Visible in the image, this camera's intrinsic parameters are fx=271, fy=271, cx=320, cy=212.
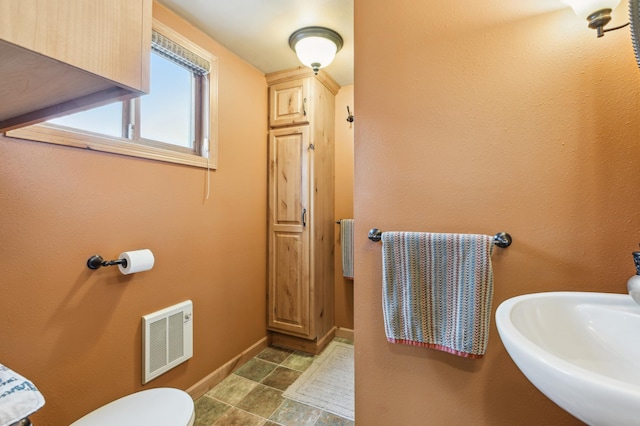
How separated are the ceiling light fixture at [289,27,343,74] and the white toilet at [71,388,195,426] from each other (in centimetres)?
201

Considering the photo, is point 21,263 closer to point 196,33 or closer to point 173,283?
point 173,283

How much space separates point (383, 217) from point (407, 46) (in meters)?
0.71

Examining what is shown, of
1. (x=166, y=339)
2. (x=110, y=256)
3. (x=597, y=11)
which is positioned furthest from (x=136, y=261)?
(x=597, y=11)

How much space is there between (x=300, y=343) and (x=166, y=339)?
1127 millimetres

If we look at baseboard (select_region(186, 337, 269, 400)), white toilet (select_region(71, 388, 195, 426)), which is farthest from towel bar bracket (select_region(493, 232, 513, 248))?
baseboard (select_region(186, 337, 269, 400))

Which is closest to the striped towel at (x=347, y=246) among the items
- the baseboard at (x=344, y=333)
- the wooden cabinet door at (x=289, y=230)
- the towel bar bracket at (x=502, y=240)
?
the wooden cabinet door at (x=289, y=230)

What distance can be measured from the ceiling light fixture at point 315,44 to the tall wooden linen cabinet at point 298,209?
0.38 meters

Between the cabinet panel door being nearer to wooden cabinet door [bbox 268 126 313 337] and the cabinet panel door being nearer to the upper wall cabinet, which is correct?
the upper wall cabinet

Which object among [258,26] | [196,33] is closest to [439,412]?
[258,26]

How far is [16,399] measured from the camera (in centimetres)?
56

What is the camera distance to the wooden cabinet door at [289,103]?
2.24 meters

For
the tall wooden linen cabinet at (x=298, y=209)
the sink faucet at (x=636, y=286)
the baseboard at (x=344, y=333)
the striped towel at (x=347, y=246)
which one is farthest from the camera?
the baseboard at (x=344, y=333)

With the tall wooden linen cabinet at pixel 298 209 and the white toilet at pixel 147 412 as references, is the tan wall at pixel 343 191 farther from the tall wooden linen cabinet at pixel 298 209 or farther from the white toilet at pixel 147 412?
the white toilet at pixel 147 412

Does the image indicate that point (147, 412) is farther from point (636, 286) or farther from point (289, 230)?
point (636, 286)
